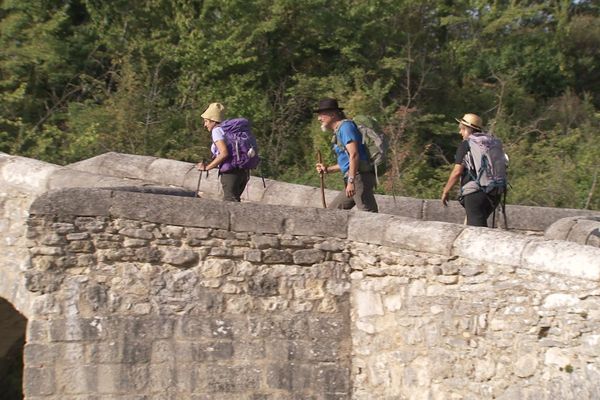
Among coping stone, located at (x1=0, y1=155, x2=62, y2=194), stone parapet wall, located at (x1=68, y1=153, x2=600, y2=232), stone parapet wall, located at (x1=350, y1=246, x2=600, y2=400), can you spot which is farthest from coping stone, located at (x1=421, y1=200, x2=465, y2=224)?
coping stone, located at (x1=0, y1=155, x2=62, y2=194)

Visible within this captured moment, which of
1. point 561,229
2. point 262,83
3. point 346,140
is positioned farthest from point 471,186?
point 262,83

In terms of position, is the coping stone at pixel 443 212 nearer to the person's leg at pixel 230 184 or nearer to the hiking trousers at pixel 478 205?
the hiking trousers at pixel 478 205

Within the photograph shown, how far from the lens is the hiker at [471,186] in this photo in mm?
7539

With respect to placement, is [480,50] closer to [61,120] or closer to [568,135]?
[568,135]

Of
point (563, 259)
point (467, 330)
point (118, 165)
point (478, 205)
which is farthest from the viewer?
point (118, 165)

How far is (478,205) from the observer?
7.60m

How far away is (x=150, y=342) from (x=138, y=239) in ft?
2.37

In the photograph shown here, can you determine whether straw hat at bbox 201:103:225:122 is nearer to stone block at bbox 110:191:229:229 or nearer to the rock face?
stone block at bbox 110:191:229:229

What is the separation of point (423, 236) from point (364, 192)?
1.28 m

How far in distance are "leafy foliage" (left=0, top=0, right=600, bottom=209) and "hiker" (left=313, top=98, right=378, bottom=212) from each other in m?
5.59

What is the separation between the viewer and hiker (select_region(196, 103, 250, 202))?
813 centimetres

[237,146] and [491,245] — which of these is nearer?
[491,245]

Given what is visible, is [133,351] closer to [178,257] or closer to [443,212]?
[178,257]

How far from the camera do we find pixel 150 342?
7.06 m
